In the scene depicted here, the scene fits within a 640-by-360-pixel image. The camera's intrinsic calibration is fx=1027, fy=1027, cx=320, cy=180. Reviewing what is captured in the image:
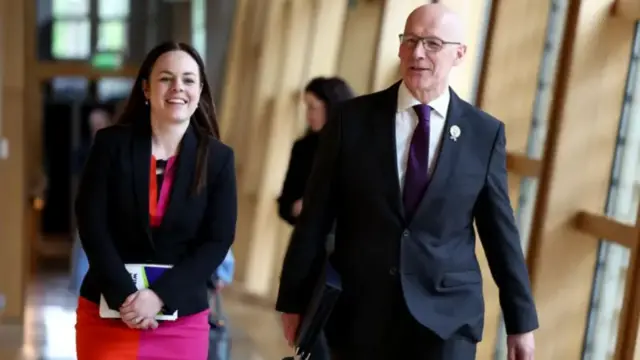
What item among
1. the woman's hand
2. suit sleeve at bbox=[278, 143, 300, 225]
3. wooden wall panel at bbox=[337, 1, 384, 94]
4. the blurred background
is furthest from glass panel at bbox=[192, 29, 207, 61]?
the woman's hand

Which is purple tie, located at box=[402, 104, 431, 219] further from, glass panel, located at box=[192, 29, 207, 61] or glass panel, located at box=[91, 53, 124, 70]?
glass panel, located at box=[91, 53, 124, 70]

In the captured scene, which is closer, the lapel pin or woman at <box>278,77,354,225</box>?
the lapel pin

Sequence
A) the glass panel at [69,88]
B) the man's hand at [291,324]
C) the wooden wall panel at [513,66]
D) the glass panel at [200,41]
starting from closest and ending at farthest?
the man's hand at [291,324], the wooden wall panel at [513,66], the glass panel at [200,41], the glass panel at [69,88]

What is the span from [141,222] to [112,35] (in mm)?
10637

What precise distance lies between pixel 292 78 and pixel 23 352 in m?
4.08

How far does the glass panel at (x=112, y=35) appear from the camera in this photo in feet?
43.8

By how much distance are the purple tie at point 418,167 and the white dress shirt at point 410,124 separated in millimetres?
14

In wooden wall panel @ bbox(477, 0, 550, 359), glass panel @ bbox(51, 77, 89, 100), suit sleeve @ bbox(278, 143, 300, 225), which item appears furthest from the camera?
glass panel @ bbox(51, 77, 89, 100)

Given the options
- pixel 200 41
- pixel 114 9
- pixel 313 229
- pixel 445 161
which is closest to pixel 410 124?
pixel 445 161

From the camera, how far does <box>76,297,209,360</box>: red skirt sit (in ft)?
10.8

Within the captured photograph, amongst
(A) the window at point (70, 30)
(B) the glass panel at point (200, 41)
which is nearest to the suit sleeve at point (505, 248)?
(B) the glass panel at point (200, 41)

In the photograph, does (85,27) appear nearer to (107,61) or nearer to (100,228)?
(107,61)

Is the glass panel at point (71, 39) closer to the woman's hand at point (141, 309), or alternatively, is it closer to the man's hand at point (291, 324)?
the woman's hand at point (141, 309)

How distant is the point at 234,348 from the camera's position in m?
7.33
